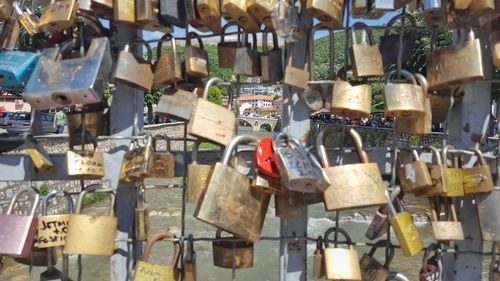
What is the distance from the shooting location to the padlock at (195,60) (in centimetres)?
141

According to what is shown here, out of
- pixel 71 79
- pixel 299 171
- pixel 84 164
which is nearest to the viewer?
pixel 299 171

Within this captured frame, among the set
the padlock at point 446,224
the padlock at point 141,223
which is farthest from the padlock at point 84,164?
the padlock at point 446,224

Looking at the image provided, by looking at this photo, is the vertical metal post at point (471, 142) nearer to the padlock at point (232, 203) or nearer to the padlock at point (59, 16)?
the padlock at point (232, 203)

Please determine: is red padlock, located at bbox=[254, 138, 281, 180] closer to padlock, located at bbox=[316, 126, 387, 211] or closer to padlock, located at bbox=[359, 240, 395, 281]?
padlock, located at bbox=[316, 126, 387, 211]

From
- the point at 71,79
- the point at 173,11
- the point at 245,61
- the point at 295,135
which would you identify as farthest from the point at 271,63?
the point at 71,79

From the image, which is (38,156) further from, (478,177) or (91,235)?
(478,177)

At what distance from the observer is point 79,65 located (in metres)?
1.29

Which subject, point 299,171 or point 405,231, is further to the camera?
point 405,231

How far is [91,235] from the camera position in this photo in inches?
51.9

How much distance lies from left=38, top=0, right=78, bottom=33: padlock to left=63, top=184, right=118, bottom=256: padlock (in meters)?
0.55

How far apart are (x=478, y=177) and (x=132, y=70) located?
1.07 meters

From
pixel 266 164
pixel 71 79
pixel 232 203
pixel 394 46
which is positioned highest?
pixel 394 46

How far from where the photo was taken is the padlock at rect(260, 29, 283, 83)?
1.41 meters

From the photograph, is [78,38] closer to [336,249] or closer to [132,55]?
[132,55]
